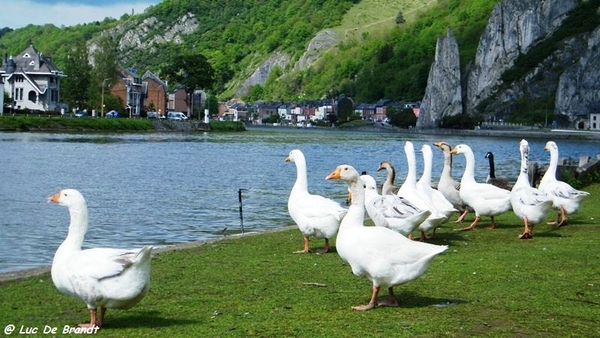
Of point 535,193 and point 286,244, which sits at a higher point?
point 535,193

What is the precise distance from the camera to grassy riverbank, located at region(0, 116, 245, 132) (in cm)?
9444

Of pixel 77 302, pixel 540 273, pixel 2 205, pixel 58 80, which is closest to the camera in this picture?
pixel 77 302

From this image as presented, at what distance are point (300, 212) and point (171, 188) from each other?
2219 centimetres

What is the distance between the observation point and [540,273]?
39.4 ft

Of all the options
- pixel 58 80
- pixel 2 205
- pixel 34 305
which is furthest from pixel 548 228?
pixel 58 80

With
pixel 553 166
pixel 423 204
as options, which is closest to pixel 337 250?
pixel 423 204

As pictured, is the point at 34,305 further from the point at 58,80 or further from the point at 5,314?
the point at 58,80

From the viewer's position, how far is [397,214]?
13.9 meters

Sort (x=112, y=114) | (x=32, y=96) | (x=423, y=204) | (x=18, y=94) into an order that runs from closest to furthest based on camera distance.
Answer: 1. (x=423, y=204)
2. (x=18, y=94)
3. (x=32, y=96)
4. (x=112, y=114)

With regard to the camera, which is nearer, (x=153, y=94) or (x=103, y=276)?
(x=103, y=276)

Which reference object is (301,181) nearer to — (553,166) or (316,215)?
(316,215)

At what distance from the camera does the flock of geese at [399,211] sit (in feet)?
32.5

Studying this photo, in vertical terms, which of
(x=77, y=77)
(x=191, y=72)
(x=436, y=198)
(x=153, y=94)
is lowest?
(x=436, y=198)

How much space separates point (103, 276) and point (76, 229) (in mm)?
873
